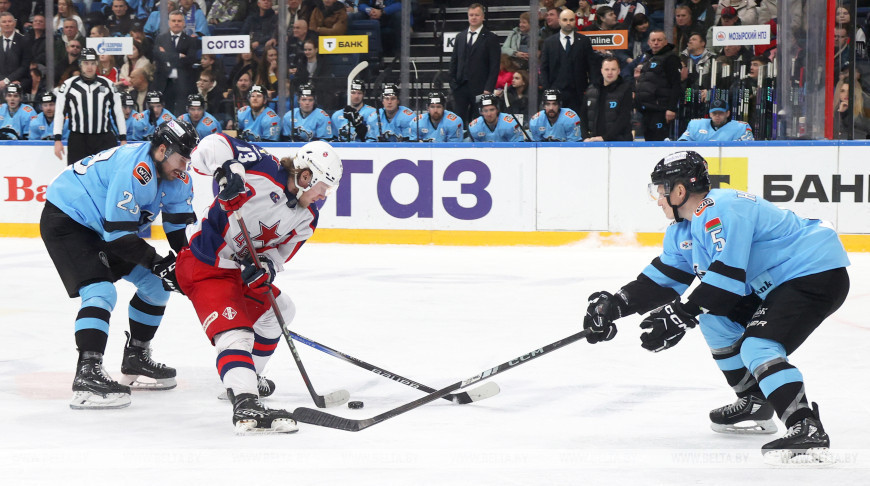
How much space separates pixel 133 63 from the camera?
32.4 ft

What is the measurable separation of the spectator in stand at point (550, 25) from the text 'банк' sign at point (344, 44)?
1633mm

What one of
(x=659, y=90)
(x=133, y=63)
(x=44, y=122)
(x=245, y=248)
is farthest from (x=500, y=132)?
(x=245, y=248)

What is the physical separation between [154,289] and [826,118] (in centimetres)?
601

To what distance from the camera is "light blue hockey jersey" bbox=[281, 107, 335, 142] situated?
9.11 meters

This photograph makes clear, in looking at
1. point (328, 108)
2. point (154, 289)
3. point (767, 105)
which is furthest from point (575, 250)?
point (154, 289)

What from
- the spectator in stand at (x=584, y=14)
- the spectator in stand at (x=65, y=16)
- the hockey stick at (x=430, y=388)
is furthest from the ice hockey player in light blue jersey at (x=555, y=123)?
the hockey stick at (x=430, y=388)

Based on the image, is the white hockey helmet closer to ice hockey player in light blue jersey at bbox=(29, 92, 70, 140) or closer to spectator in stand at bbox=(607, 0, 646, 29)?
spectator in stand at bbox=(607, 0, 646, 29)

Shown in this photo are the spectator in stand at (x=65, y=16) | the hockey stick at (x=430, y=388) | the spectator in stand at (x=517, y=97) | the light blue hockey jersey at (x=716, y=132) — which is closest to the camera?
the hockey stick at (x=430, y=388)

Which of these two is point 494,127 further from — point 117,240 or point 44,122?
point 117,240

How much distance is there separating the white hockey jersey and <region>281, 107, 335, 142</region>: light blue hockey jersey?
573cm

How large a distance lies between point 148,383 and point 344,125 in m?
5.38

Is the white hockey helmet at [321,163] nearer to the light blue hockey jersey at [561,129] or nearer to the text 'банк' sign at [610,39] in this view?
the light blue hockey jersey at [561,129]

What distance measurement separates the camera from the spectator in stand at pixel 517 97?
8.78 metres

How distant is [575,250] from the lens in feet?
25.4
